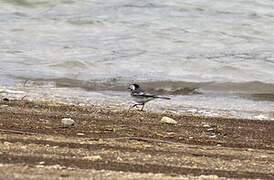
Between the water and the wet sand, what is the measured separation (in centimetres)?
193

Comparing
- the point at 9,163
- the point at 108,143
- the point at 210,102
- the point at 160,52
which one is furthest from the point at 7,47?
the point at 9,163

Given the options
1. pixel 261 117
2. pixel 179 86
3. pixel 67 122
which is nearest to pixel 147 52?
pixel 179 86

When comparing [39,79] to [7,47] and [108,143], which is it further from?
[108,143]

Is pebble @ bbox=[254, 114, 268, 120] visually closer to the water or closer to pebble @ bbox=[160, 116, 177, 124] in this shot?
the water

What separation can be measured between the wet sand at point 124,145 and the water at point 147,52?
193cm


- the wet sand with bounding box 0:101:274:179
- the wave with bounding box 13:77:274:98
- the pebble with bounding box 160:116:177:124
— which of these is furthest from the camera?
the wave with bounding box 13:77:274:98

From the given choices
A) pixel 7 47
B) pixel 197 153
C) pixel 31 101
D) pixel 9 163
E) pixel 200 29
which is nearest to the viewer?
pixel 9 163

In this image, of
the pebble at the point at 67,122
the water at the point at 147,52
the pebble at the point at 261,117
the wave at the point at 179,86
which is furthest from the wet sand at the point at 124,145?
the wave at the point at 179,86

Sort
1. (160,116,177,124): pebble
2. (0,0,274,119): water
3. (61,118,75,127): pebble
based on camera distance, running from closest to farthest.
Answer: (61,118,75,127): pebble, (160,116,177,124): pebble, (0,0,274,119): water

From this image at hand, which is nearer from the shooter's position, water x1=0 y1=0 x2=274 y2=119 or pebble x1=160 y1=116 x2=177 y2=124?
pebble x1=160 y1=116 x2=177 y2=124

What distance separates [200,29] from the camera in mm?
20594

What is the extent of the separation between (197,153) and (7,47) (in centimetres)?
1147

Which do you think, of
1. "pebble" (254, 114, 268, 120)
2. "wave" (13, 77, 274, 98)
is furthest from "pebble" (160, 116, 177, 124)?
"wave" (13, 77, 274, 98)

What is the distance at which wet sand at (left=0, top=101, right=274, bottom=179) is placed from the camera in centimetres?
537
